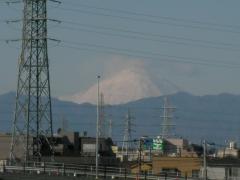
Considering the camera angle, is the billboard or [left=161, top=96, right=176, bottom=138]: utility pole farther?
[left=161, top=96, right=176, bottom=138]: utility pole

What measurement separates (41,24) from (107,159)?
37.8 m

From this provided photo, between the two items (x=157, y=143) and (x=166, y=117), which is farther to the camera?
(x=166, y=117)

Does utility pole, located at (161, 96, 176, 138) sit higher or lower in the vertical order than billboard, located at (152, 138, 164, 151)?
higher

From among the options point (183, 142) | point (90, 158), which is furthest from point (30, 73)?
point (183, 142)

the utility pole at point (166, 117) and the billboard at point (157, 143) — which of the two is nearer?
the billboard at point (157, 143)

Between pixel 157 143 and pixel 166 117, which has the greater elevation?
pixel 166 117

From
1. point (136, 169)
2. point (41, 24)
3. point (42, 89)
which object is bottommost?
point (136, 169)

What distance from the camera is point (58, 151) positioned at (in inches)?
4700

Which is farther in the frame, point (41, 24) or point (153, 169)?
point (153, 169)

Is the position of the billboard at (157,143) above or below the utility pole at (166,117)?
below

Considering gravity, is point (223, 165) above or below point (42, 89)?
below

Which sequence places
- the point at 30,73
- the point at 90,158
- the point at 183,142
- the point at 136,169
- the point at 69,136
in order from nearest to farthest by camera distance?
1. the point at 30,73
2. the point at 136,169
3. the point at 90,158
4. the point at 69,136
5. the point at 183,142

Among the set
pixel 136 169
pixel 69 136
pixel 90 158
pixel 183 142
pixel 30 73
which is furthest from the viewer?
pixel 183 142

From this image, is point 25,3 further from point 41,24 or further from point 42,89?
point 42,89
